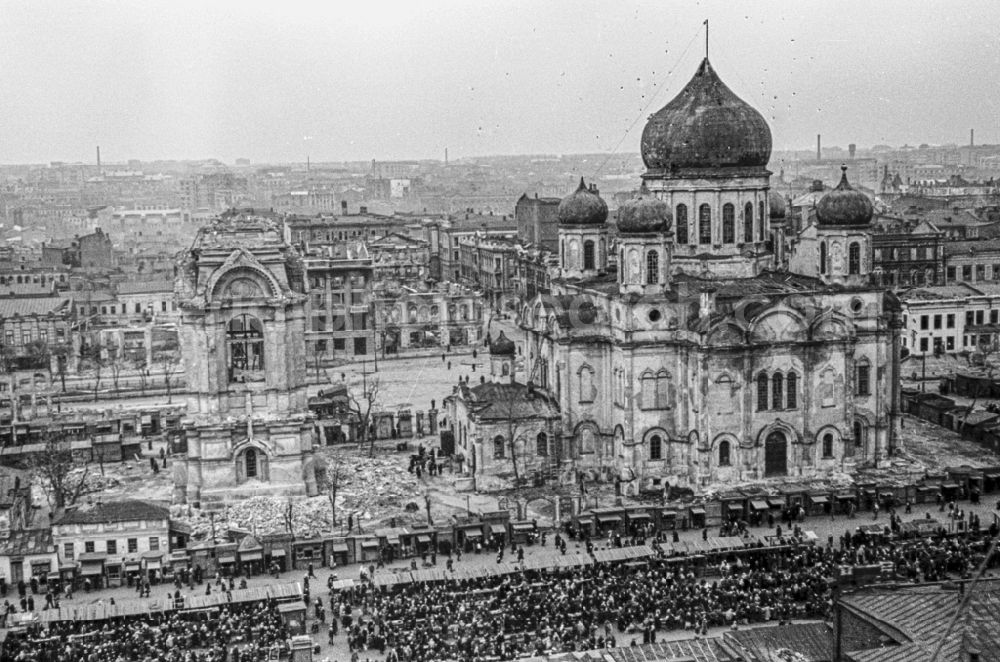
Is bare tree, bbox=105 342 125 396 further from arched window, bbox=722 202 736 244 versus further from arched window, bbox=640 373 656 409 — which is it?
arched window, bbox=722 202 736 244

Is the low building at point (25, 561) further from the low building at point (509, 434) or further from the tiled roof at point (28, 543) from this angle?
the low building at point (509, 434)

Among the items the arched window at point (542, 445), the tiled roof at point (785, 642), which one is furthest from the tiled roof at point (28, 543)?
the tiled roof at point (785, 642)

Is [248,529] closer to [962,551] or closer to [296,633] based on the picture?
[296,633]

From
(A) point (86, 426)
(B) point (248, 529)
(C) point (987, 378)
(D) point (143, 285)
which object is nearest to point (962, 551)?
(B) point (248, 529)

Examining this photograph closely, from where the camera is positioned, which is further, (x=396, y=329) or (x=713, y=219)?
(x=396, y=329)

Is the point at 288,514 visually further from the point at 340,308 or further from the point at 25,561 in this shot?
the point at 340,308

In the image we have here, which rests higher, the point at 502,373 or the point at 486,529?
the point at 502,373
